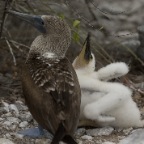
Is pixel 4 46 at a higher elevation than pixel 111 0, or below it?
below

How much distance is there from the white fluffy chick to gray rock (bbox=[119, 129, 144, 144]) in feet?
0.67

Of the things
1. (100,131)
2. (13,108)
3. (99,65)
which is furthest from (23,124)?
(99,65)

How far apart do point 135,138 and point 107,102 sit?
44 centimetres

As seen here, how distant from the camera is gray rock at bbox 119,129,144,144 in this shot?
572 centimetres

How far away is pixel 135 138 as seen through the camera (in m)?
Answer: 5.81

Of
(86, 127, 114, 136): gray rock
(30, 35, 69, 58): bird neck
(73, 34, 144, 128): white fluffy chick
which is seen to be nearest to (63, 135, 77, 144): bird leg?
(73, 34, 144, 128): white fluffy chick

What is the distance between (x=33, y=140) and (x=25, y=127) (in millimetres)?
393

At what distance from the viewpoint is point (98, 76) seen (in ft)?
20.5

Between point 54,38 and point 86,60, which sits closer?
point 54,38

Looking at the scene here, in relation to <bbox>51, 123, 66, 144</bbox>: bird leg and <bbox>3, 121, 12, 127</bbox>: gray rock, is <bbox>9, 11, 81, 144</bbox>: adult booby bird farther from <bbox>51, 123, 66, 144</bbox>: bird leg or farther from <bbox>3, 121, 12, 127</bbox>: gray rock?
<bbox>3, 121, 12, 127</bbox>: gray rock

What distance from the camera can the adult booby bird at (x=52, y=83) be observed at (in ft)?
17.3

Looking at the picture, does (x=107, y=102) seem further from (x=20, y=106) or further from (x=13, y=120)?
(x=20, y=106)

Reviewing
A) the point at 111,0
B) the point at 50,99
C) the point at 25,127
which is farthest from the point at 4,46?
the point at 111,0

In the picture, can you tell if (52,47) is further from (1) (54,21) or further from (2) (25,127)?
(2) (25,127)
